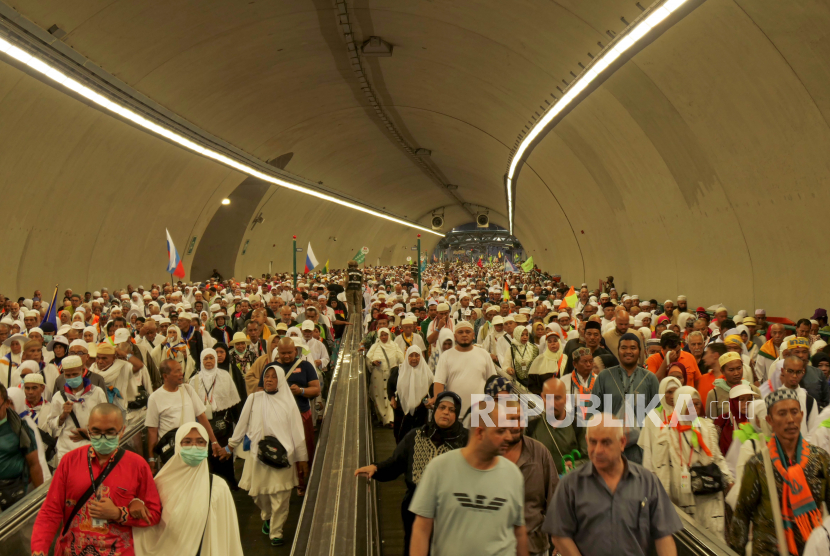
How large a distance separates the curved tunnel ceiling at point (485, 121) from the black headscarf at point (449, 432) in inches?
244

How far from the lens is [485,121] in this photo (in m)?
21.6

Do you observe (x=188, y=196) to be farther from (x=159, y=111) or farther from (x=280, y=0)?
(x=280, y=0)

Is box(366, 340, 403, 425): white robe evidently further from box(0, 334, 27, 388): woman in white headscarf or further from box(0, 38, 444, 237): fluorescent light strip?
box(0, 38, 444, 237): fluorescent light strip

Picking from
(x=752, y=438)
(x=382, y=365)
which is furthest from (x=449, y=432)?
(x=382, y=365)

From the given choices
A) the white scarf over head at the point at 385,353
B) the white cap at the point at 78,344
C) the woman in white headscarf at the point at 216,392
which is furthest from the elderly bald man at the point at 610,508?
the white scarf over head at the point at 385,353

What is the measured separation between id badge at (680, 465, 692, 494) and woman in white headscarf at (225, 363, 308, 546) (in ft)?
12.1

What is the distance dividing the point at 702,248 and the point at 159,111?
11467 millimetres

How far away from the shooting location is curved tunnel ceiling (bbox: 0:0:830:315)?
10.6 m

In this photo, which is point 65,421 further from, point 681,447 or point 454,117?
point 454,117

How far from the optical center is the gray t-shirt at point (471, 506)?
3803mm

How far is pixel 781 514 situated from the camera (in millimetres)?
4473

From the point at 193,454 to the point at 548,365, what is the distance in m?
4.91

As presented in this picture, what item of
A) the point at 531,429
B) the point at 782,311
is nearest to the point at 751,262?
the point at 782,311

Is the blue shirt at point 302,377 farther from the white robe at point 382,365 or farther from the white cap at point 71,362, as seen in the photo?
the white robe at point 382,365
